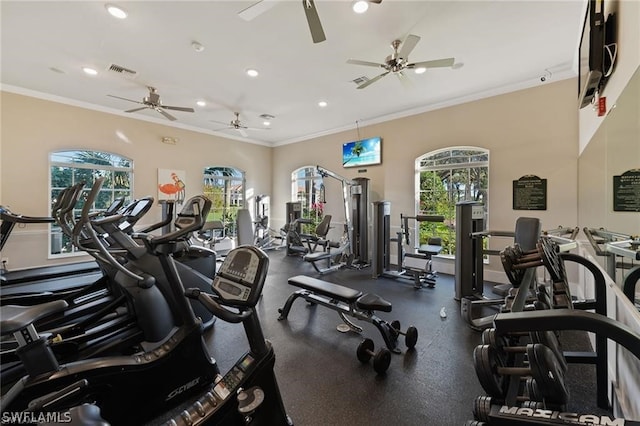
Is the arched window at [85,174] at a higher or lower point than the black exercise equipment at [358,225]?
higher

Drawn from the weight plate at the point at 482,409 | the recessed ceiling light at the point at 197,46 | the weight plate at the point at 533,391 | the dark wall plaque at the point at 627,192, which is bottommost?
the weight plate at the point at 533,391

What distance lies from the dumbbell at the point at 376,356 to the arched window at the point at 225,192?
622 cm

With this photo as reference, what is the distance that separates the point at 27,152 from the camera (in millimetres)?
4840

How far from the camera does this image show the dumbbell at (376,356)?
2.17 meters

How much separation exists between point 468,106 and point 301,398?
17.8ft

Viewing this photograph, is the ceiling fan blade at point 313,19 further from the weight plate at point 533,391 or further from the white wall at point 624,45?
the weight plate at point 533,391

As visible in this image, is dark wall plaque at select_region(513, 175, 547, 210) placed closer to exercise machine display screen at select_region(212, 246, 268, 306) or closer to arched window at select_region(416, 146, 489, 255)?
arched window at select_region(416, 146, 489, 255)

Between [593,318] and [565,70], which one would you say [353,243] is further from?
[593,318]

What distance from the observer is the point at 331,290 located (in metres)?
2.82

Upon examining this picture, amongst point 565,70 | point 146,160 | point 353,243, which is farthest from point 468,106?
point 146,160

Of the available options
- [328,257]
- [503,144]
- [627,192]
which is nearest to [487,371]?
[627,192]

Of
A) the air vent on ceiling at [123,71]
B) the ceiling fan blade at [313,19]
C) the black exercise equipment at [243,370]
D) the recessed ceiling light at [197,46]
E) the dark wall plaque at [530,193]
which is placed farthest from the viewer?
the dark wall plaque at [530,193]

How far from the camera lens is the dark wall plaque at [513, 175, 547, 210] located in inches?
170

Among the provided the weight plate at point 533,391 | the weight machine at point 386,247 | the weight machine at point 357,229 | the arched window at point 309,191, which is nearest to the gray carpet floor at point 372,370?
the weight plate at point 533,391
